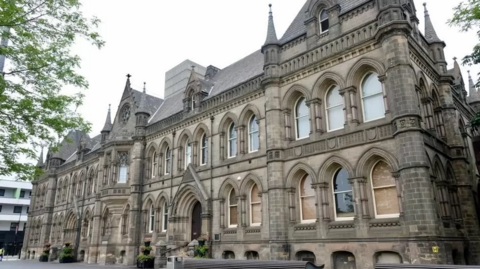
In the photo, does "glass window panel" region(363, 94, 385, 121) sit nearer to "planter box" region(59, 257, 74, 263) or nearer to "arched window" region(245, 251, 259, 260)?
"arched window" region(245, 251, 259, 260)

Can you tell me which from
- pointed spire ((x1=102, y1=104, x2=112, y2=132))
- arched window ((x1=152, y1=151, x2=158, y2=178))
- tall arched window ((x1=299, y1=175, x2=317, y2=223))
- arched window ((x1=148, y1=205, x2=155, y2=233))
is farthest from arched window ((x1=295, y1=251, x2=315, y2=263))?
pointed spire ((x1=102, y1=104, x2=112, y2=132))

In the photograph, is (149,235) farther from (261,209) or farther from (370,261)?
(370,261)

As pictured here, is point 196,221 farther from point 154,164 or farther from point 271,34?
point 271,34

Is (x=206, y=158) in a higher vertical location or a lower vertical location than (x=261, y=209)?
higher

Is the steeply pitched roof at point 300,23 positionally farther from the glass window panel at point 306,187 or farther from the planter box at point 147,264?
the planter box at point 147,264

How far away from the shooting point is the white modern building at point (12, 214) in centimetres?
6569

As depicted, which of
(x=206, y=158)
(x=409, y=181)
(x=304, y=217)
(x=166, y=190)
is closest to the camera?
(x=409, y=181)

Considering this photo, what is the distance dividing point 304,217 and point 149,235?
516 inches

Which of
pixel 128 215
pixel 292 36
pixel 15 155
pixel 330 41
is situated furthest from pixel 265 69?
pixel 128 215

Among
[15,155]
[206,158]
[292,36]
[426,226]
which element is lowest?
[426,226]

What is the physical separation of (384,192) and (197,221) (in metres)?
12.5

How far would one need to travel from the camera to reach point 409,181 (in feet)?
42.1

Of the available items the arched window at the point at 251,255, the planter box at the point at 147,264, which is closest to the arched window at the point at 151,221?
the planter box at the point at 147,264

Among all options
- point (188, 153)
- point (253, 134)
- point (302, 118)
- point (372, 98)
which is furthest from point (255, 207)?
point (372, 98)
